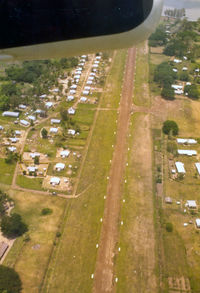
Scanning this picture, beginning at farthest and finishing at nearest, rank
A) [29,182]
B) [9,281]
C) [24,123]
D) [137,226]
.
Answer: [24,123], [29,182], [137,226], [9,281]

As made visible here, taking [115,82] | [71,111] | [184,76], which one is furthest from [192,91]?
[71,111]

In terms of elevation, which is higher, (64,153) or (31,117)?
(31,117)

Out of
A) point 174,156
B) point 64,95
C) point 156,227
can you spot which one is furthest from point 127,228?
point 64,95

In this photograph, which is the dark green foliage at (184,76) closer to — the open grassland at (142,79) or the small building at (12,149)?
the open grassland at (142,79)

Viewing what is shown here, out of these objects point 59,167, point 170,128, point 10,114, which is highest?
point 170,128

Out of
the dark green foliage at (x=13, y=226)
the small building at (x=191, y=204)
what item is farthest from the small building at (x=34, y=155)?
the small building at (x=191, y=204)

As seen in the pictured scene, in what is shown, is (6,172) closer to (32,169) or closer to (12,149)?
(32,169)

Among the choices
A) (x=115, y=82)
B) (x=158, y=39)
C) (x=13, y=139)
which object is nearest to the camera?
(x=13, y=139)
